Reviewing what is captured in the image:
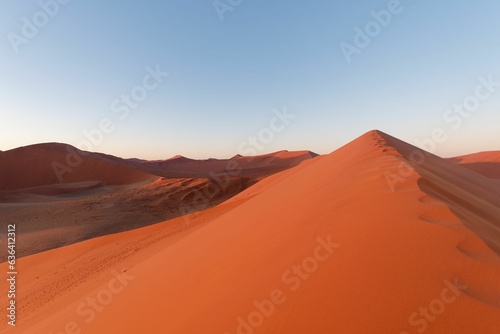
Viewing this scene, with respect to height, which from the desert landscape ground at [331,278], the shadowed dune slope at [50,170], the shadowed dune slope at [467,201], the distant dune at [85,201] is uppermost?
the shadowed dune slope at [50,170]

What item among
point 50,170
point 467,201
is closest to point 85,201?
point 467,201

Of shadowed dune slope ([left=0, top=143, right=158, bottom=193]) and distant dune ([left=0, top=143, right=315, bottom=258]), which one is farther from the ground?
shadowed dune slope ([left=0, top=143, right=158, bottom=193])

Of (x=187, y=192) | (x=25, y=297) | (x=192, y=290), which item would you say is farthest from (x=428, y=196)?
(x=187, y=192)

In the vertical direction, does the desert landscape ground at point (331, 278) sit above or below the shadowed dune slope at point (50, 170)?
below

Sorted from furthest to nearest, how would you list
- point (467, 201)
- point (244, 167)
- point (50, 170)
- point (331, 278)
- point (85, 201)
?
point (244, 167) < point (50, 170) < point (85, 201) < point (467, 201) < point (331, 278)

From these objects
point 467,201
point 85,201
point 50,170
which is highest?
point 50,170

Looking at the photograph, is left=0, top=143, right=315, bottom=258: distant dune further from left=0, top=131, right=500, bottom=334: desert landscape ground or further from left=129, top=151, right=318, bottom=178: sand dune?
left=129, top=151, right=318, bottom=178: sand dune

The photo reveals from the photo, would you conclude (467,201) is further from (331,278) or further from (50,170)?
(50,170)

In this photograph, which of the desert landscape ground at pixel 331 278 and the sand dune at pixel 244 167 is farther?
the sand dune at pixel 244 167

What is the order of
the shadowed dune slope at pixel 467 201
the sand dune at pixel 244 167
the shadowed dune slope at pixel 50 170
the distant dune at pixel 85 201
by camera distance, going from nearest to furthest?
the shadowed dune slope at pixel 467 201 < the distant dune at pixel 85 201 < the shadowed dune slope at pixel 50 170 < the sand dune at pixel 244 167

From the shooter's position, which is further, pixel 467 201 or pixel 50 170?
pixel 50 170

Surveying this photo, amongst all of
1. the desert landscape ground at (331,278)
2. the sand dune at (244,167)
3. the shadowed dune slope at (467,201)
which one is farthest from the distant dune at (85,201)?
the shadowed dune slope at (467,201)

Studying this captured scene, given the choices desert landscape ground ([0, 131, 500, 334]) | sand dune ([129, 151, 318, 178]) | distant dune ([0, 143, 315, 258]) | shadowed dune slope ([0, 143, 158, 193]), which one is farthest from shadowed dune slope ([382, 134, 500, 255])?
shadowed dune slope ([0, 143, 158, 193])

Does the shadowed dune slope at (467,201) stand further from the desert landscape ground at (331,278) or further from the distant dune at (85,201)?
the distant dune at (85,201)
